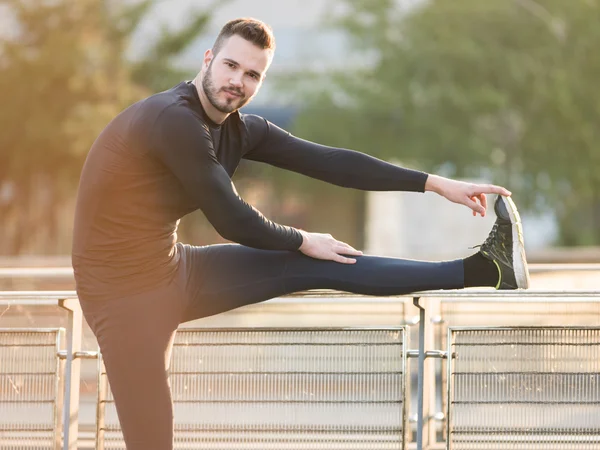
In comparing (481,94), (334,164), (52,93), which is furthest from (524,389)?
(481,94)

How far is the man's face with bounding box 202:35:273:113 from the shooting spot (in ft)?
13.3

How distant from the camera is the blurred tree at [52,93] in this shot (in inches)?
869

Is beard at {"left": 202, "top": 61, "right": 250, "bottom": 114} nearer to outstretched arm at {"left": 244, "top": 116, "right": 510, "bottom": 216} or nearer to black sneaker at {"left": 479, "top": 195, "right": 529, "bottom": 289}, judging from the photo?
outstretched arm at {"left": 244, "top": 116, "right": 510, "bottom": 216}

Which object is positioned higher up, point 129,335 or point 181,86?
point 181,86

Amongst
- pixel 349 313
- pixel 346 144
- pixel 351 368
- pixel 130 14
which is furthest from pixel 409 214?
pixel 351 368

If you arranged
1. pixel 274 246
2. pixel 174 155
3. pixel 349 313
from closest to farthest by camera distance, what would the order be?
pixel 174 155, pixel 274 246, pixel 349 313

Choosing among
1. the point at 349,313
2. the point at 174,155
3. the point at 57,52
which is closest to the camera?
the point at 174,155

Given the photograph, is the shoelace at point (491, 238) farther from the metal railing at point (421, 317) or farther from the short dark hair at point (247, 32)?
the short dark hair at point (247, 32)

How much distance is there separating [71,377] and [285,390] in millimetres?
975

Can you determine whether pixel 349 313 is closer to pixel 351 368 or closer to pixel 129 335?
pixel 351 368

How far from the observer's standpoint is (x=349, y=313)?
6996 mm

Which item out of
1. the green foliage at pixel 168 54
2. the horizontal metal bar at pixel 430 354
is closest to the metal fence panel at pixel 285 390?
the horizontal metal bar at pixel 430 354

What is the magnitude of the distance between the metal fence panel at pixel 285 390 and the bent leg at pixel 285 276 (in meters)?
0.46

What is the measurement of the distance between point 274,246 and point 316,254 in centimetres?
23
